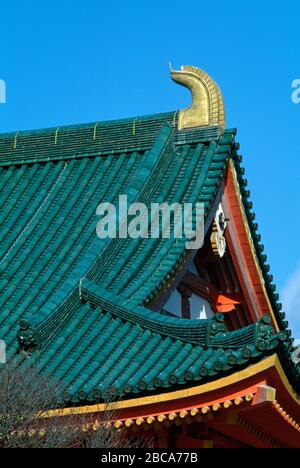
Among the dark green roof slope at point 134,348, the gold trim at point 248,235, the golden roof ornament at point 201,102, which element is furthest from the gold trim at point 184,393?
the golden roof ornament at point 201,102

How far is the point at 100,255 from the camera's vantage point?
1291cm

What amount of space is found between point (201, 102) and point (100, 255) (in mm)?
4028

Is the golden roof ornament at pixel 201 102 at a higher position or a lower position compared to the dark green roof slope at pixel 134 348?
higher

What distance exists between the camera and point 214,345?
11.0 metres

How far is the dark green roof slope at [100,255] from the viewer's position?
11133 millimetres

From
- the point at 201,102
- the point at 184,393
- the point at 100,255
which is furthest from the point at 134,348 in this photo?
the point at 201,102

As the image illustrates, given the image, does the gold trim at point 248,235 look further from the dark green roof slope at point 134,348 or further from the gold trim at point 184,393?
the gold trim at point 184,393

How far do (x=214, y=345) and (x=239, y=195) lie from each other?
5.02m

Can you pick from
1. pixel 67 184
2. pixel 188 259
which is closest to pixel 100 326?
pixel 188 259

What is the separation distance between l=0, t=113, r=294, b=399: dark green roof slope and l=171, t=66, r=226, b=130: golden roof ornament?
0.51 ft

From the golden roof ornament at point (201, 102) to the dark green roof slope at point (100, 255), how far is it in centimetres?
16

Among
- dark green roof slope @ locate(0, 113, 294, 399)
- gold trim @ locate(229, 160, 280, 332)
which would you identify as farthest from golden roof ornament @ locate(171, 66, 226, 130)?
gold trim @ locate(229, 160, 280, 332)

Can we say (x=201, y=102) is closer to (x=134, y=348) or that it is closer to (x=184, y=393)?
(x=134, y=348)

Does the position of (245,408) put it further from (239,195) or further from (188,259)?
(239,195)
